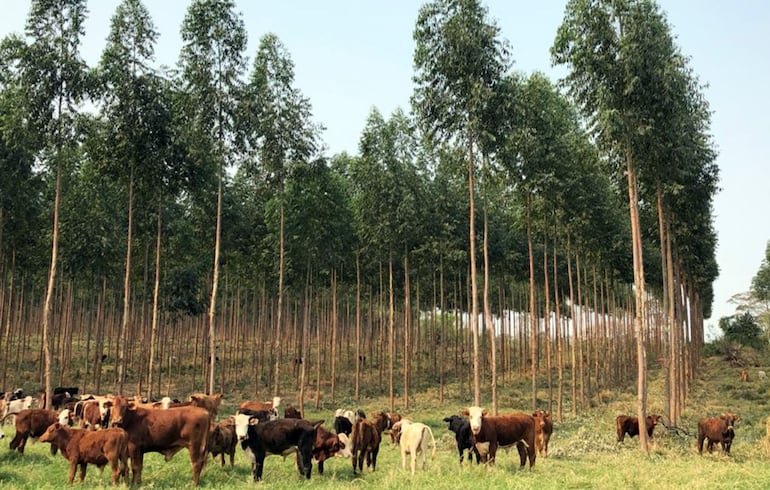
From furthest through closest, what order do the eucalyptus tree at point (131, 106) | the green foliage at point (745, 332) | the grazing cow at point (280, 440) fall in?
the green foliage at point (745, 332), the eucalyptus tree at point (131, 106), the grazing cow at point (280, 440)

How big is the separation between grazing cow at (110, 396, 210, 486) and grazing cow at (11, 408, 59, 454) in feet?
12.6

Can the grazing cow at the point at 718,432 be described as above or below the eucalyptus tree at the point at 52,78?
below

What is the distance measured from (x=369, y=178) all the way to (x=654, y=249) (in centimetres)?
1836

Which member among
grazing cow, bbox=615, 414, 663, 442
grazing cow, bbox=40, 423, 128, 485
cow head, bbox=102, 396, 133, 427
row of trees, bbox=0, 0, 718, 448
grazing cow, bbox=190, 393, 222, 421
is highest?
row of trees, bbox=0, 0, 718, 448

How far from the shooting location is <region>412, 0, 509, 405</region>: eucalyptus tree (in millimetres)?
23078

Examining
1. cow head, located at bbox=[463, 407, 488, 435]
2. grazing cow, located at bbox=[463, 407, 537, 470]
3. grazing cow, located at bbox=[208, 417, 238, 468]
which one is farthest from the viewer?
grazing cow, located at bbox=[463, 407, 537, 470]

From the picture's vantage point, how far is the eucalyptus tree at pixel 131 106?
24.6 m

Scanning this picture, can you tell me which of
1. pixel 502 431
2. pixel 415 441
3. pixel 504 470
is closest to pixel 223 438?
pixel 415 441

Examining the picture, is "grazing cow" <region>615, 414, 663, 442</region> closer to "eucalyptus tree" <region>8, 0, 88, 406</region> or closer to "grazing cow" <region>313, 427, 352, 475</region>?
"grazing cow" <region>313, 427, 352, 475</region>

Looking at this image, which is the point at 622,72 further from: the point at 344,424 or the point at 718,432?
the point at 344,424

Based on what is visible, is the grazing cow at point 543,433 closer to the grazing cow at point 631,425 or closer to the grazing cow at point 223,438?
the grazing cow at point 631,425

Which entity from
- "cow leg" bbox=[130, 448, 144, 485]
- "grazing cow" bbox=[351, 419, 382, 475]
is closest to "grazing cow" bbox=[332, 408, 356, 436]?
"grazing cow" bbox=[351, 419, 382, 475]

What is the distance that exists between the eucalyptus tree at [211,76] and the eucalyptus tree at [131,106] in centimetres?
133

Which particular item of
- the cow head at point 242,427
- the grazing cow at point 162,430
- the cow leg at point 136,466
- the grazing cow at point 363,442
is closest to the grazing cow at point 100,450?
the cow leg at point 136,466
